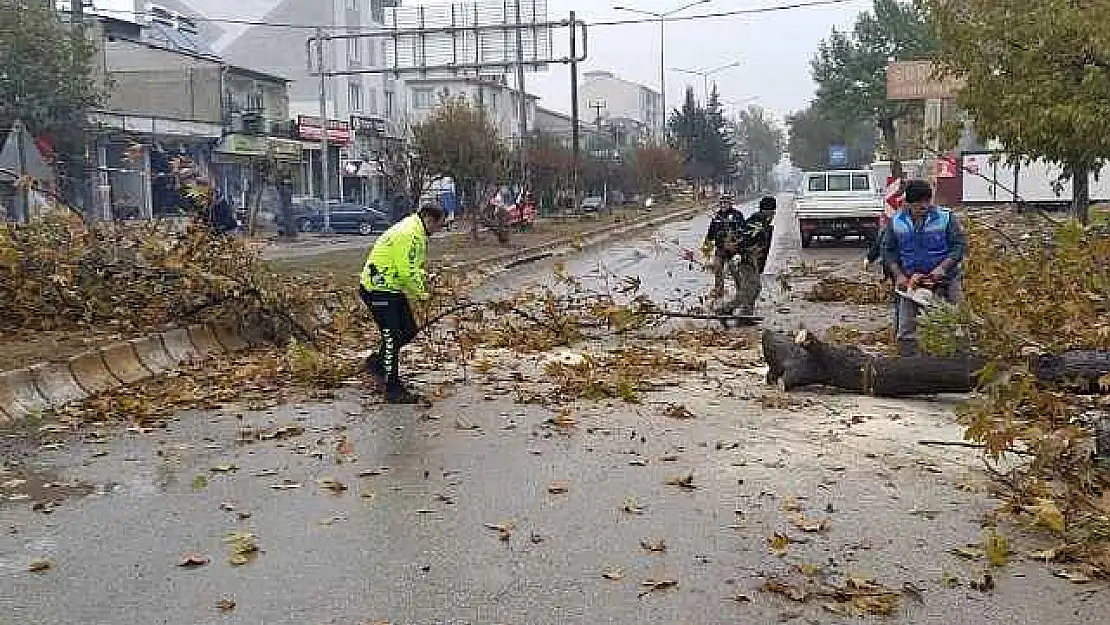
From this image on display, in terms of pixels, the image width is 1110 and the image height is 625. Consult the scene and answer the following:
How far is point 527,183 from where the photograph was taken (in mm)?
43812

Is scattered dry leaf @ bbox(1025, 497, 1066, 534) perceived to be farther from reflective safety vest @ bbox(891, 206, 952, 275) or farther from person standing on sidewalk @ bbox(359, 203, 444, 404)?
person standing on sidewalk @ bbox(359, 203, 444, 404)

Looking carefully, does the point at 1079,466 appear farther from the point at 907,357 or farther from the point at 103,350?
the point at 103,350

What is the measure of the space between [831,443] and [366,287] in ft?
13.0

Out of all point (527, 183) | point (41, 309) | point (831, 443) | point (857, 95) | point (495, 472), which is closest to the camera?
point (495, 472)

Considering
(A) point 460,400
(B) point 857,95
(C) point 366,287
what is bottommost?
(A) point 460,400

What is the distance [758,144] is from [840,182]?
4702 inches

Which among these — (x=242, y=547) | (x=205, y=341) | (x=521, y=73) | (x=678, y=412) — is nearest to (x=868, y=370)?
(x=678, y=412)

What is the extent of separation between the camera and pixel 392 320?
1013cm

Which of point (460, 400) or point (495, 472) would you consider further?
point (460, 400)

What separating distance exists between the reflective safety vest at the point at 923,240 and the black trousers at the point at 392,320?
3.99 metres

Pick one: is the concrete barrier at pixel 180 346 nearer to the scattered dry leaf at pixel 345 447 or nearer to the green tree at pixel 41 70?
the scattered dry leaf at pixel 345 447

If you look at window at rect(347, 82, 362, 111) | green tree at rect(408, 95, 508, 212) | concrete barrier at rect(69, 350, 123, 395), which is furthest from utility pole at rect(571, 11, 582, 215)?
concrete barrier at rect(69, 350, 123, 395)

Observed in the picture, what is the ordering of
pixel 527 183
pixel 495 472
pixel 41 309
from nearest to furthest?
pixel 495 472 → pixel 41 309 → pixel 527 183

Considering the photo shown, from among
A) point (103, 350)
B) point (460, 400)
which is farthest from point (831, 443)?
point (103, 350)
